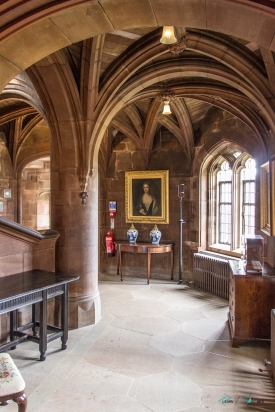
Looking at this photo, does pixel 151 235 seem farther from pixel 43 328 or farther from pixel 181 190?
pixel 43 328

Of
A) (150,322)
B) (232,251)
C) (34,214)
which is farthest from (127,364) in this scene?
(34,214)

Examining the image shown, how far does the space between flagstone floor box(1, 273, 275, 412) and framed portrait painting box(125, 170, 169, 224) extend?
3.10 meters

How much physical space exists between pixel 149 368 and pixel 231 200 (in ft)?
15.2

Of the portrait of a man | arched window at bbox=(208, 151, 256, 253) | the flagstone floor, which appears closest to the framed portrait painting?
the portrait of a man

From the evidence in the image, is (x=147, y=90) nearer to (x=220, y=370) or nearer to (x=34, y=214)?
(x=220, y=370)

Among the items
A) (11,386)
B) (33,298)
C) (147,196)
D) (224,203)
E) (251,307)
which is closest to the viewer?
(11,386)

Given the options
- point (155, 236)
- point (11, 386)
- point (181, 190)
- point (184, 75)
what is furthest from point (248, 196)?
point (11, 386)

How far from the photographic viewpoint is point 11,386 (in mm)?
2346

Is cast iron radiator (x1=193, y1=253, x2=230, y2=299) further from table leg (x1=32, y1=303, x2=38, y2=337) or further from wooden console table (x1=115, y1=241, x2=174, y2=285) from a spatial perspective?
table leg (x1=32, y1=303, x2=38, y2=337)

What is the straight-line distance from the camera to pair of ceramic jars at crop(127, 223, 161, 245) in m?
8.05

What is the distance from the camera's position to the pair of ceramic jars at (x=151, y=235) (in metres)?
8.05

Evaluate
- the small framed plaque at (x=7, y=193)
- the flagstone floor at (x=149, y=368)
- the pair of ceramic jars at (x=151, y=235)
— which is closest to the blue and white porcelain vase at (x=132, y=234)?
the pair of ceramic jars at (x=151, y=235)

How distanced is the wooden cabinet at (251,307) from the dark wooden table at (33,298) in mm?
2116

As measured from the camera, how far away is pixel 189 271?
816 cm
